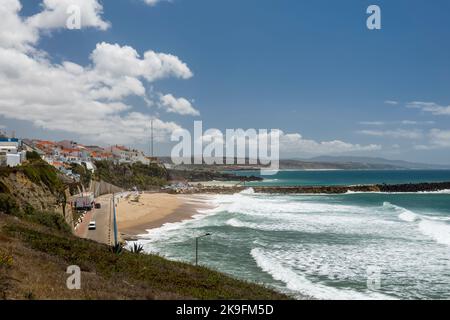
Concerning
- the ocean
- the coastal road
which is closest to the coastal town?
the coastal road

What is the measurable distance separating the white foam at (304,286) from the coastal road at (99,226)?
12.8m

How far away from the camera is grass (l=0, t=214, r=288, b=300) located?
9.88 m

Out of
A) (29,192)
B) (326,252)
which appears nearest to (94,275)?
(326,252)

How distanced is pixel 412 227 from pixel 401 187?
2772 inches

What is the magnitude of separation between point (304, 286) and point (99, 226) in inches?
955

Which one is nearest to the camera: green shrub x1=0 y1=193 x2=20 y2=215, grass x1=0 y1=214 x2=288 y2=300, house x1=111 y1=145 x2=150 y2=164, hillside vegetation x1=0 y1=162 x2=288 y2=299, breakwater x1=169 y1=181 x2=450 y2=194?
hillside vegetation x1=0 y1=162 x2=288 y2=299

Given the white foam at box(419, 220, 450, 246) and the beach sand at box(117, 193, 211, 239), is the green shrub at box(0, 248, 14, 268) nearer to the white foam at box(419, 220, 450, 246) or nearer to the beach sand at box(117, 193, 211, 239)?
the beach sand at box(117, 193, 211, 239)

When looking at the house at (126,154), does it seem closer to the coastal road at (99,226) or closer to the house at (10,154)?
the house at (10,154)

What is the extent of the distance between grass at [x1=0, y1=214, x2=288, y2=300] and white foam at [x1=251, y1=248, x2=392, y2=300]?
5.24 metres

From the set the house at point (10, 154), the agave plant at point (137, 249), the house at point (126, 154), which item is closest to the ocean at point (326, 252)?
the agave plant at point (137, 249)

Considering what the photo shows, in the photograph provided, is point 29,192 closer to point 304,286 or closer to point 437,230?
point 304,286

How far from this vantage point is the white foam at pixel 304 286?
724 inches
